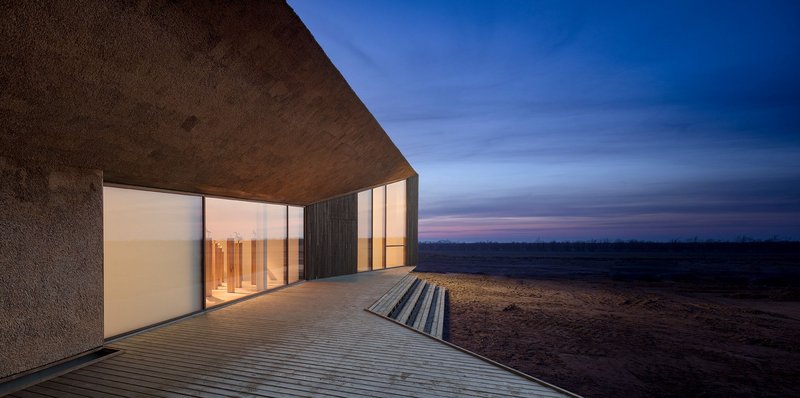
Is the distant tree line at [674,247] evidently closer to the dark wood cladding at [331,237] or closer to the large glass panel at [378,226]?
the large glass panel at [378,226]

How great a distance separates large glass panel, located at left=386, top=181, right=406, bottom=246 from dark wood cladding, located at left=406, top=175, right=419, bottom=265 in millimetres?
277

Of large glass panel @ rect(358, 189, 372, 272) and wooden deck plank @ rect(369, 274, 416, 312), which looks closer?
wooden deck plank @ rect(369, 274, 416, 312)

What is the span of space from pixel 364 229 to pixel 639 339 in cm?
895

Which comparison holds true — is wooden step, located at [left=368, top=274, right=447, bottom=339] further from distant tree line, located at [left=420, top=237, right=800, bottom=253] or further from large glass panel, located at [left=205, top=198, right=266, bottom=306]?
distant tree line, located at [left=420, top=237, right=800, bottom=253]

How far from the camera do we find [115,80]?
283 cm

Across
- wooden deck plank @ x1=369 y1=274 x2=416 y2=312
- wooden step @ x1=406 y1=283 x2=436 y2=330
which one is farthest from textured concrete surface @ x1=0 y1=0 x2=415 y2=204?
wooden step @ x1=406 y1=283 x2=436 y2=330

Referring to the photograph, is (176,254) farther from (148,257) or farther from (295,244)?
(295,244)

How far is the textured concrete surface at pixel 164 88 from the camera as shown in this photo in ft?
7.63

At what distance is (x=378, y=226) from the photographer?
14.0 meters

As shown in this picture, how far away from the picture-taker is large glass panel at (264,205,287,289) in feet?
27.8

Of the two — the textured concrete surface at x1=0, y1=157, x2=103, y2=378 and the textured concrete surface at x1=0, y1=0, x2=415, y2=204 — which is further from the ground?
the textured concrete surface at x1=0, y1=0, x2=415, y2=204

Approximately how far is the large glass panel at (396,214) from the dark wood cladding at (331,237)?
2.05 metres

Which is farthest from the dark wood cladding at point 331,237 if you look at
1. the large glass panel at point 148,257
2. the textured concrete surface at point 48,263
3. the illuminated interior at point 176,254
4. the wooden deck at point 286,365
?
the textured concrete surface at point 48,263

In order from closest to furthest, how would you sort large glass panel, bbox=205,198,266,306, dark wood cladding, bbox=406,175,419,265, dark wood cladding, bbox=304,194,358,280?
large glass panel, bbox=205,198,266,306, dark wood cladding, bbox=304,194,358,280, dark wood cladding, bbox=406,175,419,265
